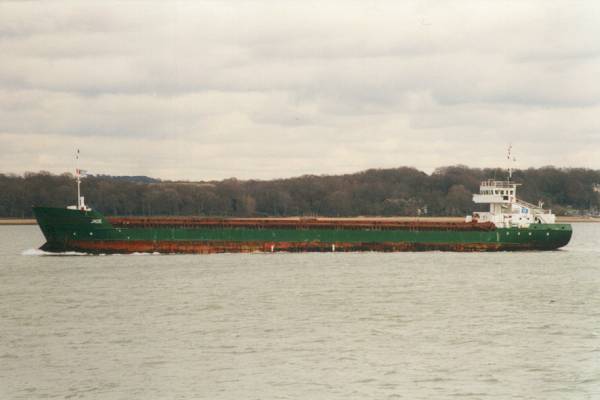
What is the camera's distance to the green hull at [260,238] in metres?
55.8

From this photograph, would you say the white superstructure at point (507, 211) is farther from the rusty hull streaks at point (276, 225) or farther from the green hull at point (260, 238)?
the rusty hull streaks at point (276, 225)

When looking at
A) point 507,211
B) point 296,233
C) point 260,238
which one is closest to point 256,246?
point 260,238

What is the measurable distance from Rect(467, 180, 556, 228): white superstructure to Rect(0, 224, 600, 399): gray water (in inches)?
574

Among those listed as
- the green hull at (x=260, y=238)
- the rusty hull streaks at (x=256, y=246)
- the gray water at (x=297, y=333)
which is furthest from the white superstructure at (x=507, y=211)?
the gray water at (x=297, y=333)

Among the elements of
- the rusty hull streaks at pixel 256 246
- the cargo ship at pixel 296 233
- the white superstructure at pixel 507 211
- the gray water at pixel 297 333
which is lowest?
the gray water at pixel 297 333

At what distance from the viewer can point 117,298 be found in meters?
37.7

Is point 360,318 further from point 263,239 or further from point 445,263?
point 263,239

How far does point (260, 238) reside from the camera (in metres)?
60.1

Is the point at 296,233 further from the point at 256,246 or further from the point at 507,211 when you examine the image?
the point at 507,211

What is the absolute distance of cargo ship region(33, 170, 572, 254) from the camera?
5594 cm

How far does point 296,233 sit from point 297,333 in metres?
31.5

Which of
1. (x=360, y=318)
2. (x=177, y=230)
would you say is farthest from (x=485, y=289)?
(x=177, y=230)

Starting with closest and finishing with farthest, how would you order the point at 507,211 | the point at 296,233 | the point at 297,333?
the point at 297,333, the point at 296,233, the point at 507,211

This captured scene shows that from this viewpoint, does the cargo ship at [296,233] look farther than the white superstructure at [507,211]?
No
